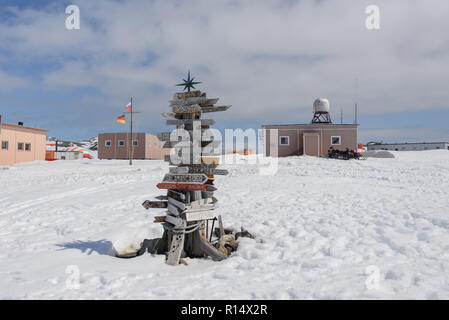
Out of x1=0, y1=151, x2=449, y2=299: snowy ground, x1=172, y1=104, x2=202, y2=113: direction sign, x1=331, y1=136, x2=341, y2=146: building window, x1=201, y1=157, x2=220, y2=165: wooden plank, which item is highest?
x1=331, y1=136, x2=341, y2=146: building window

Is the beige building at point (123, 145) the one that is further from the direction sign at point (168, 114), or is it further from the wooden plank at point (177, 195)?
the wooden plank at point (177, 195)

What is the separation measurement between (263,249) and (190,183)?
81.1 inches

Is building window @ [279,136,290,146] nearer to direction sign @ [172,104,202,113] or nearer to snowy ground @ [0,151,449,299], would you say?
snowy ground @ [0,151,449,299]

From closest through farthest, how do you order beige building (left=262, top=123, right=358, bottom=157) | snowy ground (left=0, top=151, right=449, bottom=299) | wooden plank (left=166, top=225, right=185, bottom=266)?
snowy ground (left=0, top=151, right=449, bottom=299) → wooden plank (left=166, top=225, right=185, bottom=266) → beige building (left=262, top=123, right=358, bottom=157)

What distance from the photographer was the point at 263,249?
595 centimetres

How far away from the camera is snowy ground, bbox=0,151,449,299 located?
4172 mm

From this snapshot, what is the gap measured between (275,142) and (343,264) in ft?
96.9

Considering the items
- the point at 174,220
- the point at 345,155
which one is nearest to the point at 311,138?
the point at 345,155

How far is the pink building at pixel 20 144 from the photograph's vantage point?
3109 centimetres

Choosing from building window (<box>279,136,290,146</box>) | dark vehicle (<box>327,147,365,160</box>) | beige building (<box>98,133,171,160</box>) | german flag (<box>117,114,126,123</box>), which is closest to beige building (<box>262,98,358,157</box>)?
building window (<box>279,136,290,146</box>)

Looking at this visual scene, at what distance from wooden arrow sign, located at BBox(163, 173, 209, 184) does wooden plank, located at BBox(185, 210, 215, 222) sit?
2.15 feet

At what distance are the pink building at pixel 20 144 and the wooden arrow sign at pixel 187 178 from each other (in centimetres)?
3370

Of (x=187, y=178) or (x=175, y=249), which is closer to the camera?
(x=175, y=249)

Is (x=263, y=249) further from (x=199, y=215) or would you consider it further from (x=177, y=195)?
(x=177, y=195)
